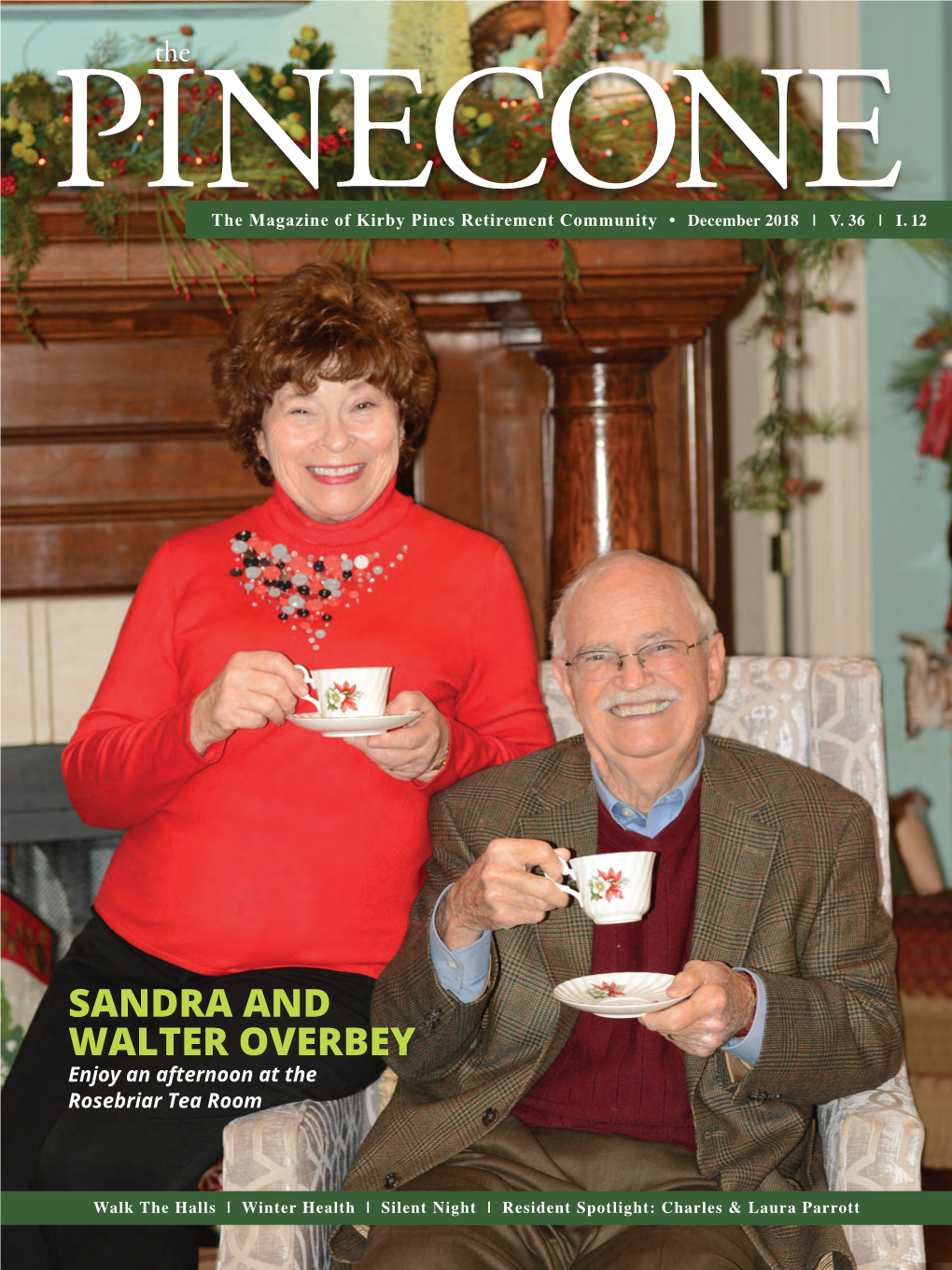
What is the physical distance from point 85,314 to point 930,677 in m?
2.15

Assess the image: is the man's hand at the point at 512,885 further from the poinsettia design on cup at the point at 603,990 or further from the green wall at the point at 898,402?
the green wall at the point at 898,402

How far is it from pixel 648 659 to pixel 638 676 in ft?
0.11

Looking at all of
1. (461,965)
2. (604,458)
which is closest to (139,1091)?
(461,965)

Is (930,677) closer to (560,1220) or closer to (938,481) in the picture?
(938,481)

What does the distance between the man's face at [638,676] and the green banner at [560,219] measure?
0.83 metres

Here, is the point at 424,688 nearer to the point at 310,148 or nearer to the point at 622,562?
the point at 622,562

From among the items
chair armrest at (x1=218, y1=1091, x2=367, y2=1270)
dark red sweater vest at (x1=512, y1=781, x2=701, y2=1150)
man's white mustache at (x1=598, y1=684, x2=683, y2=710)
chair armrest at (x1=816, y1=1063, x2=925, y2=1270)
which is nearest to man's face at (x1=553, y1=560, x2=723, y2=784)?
man's white mustache at (x1=598, y1=684, x2=683, y2=710)

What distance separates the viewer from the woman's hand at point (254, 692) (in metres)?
1.61

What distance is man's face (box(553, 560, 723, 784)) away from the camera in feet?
5.35

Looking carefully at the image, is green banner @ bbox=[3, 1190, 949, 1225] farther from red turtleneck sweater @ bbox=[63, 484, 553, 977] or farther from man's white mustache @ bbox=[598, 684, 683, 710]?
man's white mustache @ bbox=[598, 684, 683, 710]

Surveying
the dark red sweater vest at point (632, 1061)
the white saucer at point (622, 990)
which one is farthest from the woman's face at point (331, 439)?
the white saucer at point (622, 990)

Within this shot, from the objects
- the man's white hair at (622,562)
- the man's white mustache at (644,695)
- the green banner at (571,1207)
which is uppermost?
the man's white hair at (622,562)

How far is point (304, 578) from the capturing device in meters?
1.82

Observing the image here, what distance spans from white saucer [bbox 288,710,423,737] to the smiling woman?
21 mm
